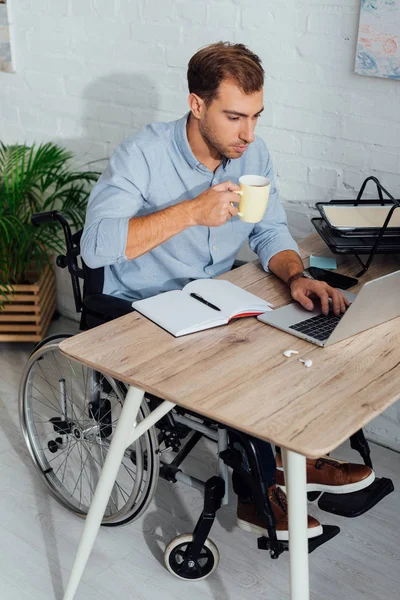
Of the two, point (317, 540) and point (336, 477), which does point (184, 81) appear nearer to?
point (336, 477)

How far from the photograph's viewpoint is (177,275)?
224 centimetres

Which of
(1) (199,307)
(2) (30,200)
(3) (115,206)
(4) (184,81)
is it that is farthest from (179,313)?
(2) (30,200)

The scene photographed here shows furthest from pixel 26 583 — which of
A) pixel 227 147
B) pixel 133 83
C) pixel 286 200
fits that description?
pixel 133 83

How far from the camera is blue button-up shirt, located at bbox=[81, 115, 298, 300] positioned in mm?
1970

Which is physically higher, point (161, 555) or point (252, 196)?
point (252, 196)

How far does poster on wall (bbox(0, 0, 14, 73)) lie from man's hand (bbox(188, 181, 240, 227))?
1.77 m

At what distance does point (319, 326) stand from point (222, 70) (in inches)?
28.4

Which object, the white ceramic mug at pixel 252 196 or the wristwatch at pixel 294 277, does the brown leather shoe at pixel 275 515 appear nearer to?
the wristwatch at pixel 294 277

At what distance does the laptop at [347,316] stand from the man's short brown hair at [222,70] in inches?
23.2

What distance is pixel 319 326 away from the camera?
180 cm

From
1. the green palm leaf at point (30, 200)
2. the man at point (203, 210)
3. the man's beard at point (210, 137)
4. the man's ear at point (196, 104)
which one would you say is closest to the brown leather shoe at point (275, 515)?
the man at point (203, 210)

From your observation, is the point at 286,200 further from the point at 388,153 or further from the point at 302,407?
the point at 302,407

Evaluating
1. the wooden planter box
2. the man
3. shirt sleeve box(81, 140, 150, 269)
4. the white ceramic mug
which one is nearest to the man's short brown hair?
the man

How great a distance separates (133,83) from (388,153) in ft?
3.38
